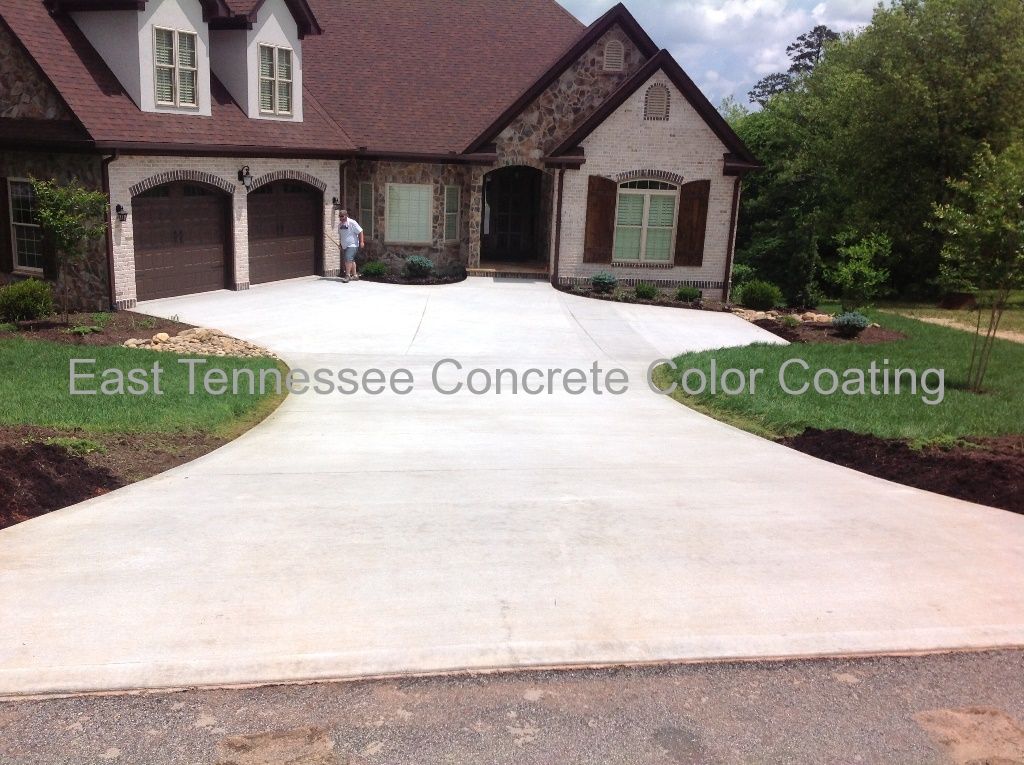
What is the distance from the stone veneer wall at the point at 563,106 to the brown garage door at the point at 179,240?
8.03 metres

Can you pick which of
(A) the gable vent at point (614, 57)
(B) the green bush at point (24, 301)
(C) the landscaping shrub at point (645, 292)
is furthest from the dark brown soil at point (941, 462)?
(A) the gable vent at point (614, 57)

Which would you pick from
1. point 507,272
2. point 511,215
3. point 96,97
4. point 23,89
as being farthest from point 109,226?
point 511,215

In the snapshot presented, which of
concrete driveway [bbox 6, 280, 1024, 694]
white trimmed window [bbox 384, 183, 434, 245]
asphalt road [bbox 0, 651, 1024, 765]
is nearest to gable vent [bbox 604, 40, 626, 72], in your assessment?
white trimmed window [bbox 384, 183, 434, 245]

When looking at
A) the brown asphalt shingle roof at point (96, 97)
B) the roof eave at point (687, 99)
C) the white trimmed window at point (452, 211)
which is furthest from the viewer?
the white trimmed window at point (452, 211)

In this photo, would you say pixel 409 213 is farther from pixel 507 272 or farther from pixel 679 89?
pixel 679 89

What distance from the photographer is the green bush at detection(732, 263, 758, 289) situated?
28.5 m

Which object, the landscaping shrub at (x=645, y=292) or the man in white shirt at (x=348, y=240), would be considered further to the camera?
the man in white shirt at (x=348, y=240)

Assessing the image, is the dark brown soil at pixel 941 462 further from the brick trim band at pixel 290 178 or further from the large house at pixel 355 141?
the brick trim band at pixel 290 178

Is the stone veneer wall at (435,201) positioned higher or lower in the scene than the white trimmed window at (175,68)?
lower

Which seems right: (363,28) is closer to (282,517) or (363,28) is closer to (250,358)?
(250,358)

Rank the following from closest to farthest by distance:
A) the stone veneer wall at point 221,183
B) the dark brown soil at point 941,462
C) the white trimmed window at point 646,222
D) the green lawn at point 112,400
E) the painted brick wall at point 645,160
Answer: the dark brown soil at point 941,462 → the green lawn at point 112,400 → the stone veneer wall at point 221,183 → the painted brick wall at point 645,160 → the white trimmed window at point 646,222

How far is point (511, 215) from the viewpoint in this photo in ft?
93.8

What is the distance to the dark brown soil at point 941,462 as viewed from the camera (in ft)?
29.6

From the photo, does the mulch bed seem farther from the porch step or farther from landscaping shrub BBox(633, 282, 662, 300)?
landscaping shrub BBox(633, 282, 662, 300)
